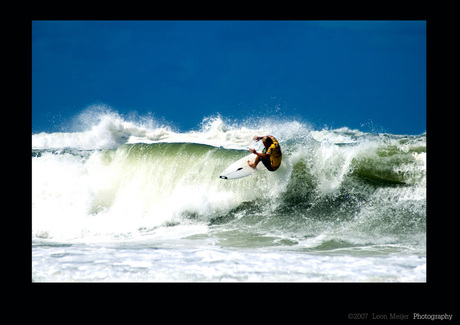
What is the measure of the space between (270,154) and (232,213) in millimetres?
1634

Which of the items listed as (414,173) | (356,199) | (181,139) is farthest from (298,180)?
(181,139)

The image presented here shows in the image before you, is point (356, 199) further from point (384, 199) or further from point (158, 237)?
point (158, 237)

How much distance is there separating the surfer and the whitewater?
668 millimetres

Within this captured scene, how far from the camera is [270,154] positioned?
32.3 ft

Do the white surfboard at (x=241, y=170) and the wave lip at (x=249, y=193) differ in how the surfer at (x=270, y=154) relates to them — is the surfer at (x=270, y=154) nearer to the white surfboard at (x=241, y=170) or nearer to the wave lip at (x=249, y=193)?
the white surfboard at (x=241, y=170)

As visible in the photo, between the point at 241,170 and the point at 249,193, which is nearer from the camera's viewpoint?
the point at 241,170

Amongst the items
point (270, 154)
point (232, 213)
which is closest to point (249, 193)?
point (232, 213)

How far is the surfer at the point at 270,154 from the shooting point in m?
9.67

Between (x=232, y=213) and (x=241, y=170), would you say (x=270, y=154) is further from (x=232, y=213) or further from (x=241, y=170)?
(x=232, y=213)

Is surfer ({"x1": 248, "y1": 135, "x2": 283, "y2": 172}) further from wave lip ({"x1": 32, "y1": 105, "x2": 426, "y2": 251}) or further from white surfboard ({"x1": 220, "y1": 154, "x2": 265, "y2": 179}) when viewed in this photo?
wave lip ({"x1": 32, "y1": 105, "x2": 426, "y2": 251})

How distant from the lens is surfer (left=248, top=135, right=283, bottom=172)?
9672mm

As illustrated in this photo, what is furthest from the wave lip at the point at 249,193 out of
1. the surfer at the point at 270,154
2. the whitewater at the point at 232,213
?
the surfer at the point at 270,154

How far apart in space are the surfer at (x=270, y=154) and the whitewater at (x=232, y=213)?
668 millimetres

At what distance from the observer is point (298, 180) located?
1066cm
